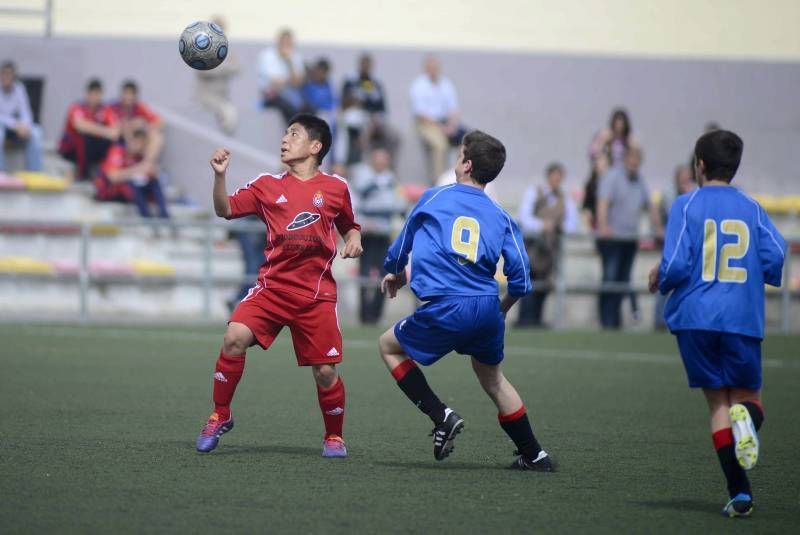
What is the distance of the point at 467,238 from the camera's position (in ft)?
21.8

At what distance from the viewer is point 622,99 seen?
22125 millimetres

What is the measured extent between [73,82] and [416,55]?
488 cm

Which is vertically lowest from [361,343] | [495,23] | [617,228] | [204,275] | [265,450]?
[361,343]

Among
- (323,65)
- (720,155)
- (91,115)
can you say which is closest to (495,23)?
(323,65)

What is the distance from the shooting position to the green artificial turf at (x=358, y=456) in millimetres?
5449

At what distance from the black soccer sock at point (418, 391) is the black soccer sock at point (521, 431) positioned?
29 centimetres

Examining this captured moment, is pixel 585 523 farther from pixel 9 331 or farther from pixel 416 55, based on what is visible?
pixel 416 55

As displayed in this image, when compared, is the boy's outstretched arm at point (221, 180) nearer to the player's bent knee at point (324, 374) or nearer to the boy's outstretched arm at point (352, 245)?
the boy's outstretched arm at point (352, 245)

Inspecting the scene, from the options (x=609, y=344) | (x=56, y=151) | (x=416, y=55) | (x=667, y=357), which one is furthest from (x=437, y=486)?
(x=416, y=55)

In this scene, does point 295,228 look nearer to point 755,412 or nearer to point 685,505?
point 685,505

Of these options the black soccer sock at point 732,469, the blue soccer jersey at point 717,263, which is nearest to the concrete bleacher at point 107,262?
the blue soccer jersey at point 717,263

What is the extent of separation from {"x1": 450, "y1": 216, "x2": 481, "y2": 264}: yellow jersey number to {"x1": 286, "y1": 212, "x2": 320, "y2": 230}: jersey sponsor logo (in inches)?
30.5

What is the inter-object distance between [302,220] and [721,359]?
7.27ft

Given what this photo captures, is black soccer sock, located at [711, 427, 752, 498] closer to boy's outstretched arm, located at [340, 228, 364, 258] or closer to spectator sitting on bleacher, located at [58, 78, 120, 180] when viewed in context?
boy's outstretched arm, located at [340, 228, 364, 258]
